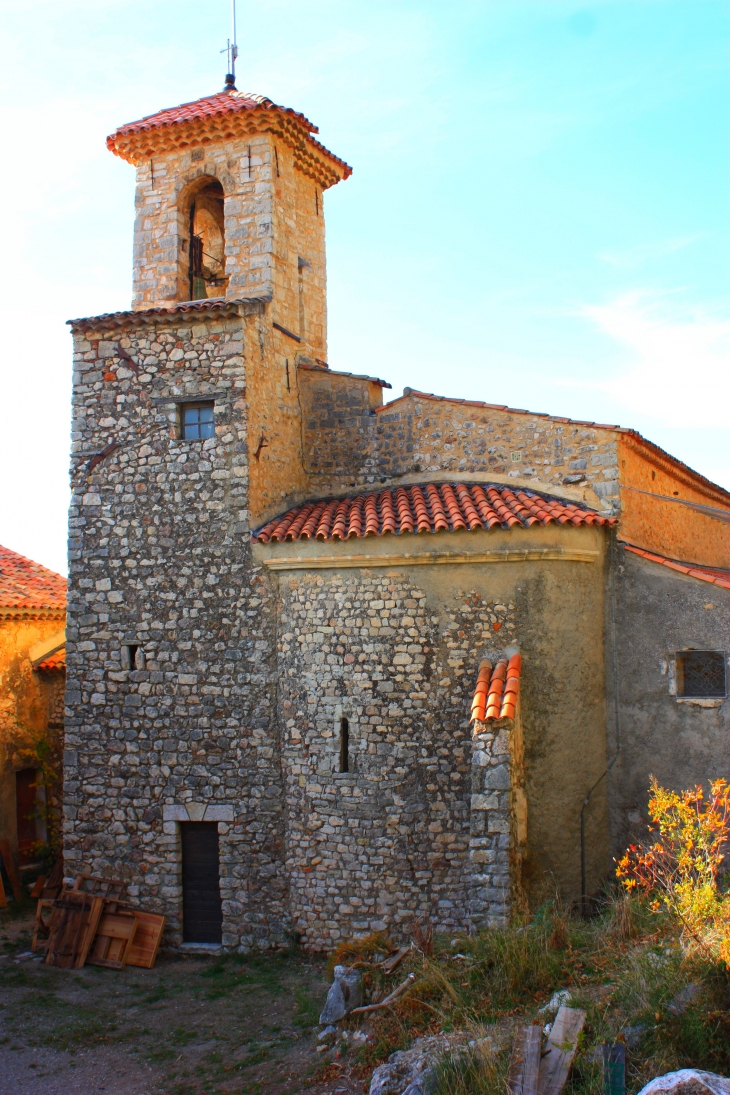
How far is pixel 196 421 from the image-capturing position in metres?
11.6

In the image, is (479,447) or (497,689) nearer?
(497,689)

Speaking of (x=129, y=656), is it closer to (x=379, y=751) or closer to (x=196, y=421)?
(x=196, y=421)

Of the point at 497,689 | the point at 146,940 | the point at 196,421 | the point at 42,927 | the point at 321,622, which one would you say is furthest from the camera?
the point at 196,421

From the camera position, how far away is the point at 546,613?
408 inches

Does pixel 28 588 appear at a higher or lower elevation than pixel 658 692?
higher

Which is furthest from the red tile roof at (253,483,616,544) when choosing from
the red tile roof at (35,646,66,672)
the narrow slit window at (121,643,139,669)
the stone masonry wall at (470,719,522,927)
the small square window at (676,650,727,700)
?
the red tile roof at (35,646,66,672)

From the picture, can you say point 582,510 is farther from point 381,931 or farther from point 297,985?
point 297,985

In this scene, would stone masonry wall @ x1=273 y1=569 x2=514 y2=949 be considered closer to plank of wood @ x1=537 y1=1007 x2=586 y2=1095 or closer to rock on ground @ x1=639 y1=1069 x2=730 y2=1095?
plank of wood @ x1=537 y1=1007 x2=586 y2=1095

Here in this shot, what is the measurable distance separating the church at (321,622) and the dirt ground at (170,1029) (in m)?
0.79

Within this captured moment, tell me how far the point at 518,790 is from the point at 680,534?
6789mm

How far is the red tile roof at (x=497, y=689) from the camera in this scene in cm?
929

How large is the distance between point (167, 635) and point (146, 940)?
3.82m

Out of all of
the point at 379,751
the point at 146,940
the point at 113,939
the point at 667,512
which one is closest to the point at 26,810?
the point at 113,939

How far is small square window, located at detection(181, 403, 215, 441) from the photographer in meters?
11.6
